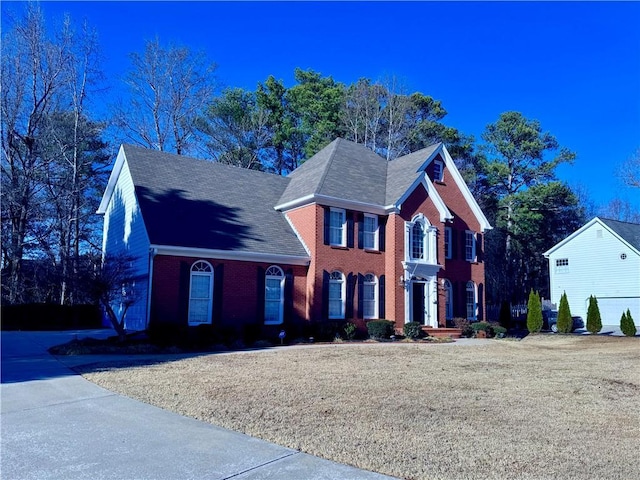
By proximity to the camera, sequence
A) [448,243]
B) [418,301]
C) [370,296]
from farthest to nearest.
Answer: [448,243] < [418,301] < [370,296]

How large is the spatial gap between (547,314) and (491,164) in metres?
16.8

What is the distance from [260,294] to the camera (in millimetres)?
19922

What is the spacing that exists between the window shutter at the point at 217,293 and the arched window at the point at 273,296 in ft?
6.45

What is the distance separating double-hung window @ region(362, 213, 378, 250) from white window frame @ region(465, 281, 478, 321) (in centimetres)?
622

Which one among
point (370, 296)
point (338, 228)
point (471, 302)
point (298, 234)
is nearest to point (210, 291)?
point (298, 234)

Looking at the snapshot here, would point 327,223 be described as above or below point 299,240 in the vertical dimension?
above

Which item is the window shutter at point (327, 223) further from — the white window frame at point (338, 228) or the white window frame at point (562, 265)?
the white window frame at point (562, 265)

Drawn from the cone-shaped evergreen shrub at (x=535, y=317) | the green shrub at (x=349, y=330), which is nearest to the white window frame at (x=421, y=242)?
the green shrub at (x=349, y=330)

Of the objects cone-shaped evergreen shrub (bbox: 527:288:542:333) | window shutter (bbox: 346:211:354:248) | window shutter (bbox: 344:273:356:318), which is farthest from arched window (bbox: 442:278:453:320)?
window shutter (bbox: 346:211:354:248)

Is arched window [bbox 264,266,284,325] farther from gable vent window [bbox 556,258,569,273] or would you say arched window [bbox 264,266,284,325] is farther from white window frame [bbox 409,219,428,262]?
gable vent window [bbox 556,258,569,273]

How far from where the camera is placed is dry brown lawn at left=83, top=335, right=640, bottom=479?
525cm

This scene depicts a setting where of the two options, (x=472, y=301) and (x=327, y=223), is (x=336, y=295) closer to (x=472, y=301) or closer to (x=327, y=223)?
(x=327, y=223)

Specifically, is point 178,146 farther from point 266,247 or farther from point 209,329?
point 209,329

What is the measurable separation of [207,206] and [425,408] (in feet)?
49.8
